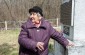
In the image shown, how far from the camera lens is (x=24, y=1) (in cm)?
2475

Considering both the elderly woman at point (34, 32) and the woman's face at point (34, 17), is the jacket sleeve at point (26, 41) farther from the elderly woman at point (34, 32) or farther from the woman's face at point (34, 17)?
the woman's face at point (34, 17)

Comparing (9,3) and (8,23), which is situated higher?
(9,3)

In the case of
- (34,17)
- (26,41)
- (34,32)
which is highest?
Result: (34,17)

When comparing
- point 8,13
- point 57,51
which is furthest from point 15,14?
point 57,51

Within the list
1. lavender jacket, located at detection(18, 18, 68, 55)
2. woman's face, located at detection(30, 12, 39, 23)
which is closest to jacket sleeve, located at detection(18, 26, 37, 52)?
lavender jacket, located at detection(18, 18, 68, 55)

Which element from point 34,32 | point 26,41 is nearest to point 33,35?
point 34,32

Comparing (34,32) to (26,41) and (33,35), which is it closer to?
(33,35)

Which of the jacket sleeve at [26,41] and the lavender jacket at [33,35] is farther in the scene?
the lavender jacket at [33,35]

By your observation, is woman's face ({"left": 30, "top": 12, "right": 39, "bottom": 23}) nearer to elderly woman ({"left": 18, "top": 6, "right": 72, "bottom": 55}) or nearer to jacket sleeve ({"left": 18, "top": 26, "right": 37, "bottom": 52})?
elderly woman ({"left": 18, "top": 6, "right": 72, "bottom": 55})

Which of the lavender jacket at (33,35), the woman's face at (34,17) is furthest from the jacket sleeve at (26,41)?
the woman's face at (34,17)

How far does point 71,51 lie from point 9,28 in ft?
57.3

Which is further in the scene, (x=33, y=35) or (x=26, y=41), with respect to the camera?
(x=33, y=35)

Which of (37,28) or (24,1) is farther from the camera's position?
(24,1)

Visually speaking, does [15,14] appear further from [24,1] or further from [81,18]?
[81,18]
